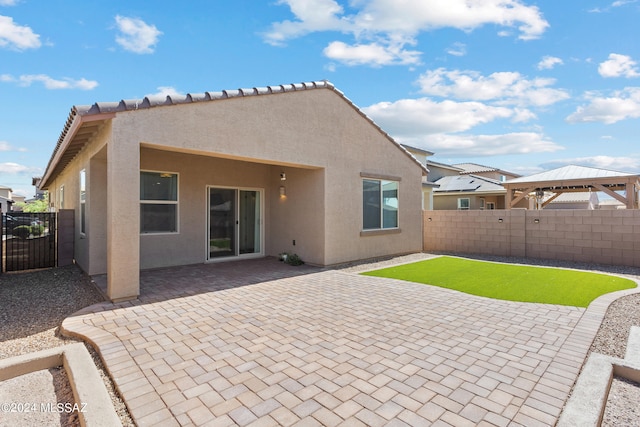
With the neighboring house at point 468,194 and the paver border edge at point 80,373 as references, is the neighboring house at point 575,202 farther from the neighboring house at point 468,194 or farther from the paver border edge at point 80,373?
the paver border edge at point 80,373

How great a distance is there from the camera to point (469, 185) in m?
26.1

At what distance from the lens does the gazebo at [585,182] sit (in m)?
15.3

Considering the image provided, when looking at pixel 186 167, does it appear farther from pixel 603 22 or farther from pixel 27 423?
pixel 603 22

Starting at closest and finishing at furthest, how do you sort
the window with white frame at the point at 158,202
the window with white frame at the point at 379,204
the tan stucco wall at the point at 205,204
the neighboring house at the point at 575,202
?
the window with white frame at the point at 158,202, the tan stucco wall at the point at 205,204, the window with white frame at the point at 379,204, the neighboring house at the point at 575,202

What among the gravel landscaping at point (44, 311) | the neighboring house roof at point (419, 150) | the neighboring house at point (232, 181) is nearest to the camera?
the gravel landscaping at point (44, 311)

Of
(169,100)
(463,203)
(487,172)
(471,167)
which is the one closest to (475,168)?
(471,167)

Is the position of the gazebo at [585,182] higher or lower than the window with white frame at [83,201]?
higher

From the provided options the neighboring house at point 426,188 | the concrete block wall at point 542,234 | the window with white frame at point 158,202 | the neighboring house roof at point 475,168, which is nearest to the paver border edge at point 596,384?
the concrete block wall at point 542,234

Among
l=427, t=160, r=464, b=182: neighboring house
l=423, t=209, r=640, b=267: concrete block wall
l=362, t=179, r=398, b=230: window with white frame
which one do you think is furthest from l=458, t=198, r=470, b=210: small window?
l=362, t=179, r=398, b=230: window with white frame

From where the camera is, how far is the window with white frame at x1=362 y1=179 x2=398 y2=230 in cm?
1166

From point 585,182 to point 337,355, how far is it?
18332 mm

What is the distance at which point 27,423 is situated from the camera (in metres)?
3.07

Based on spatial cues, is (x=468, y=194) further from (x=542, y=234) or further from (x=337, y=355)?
(x=337, y=355)

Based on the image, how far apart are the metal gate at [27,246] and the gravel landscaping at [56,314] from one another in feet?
2.40
